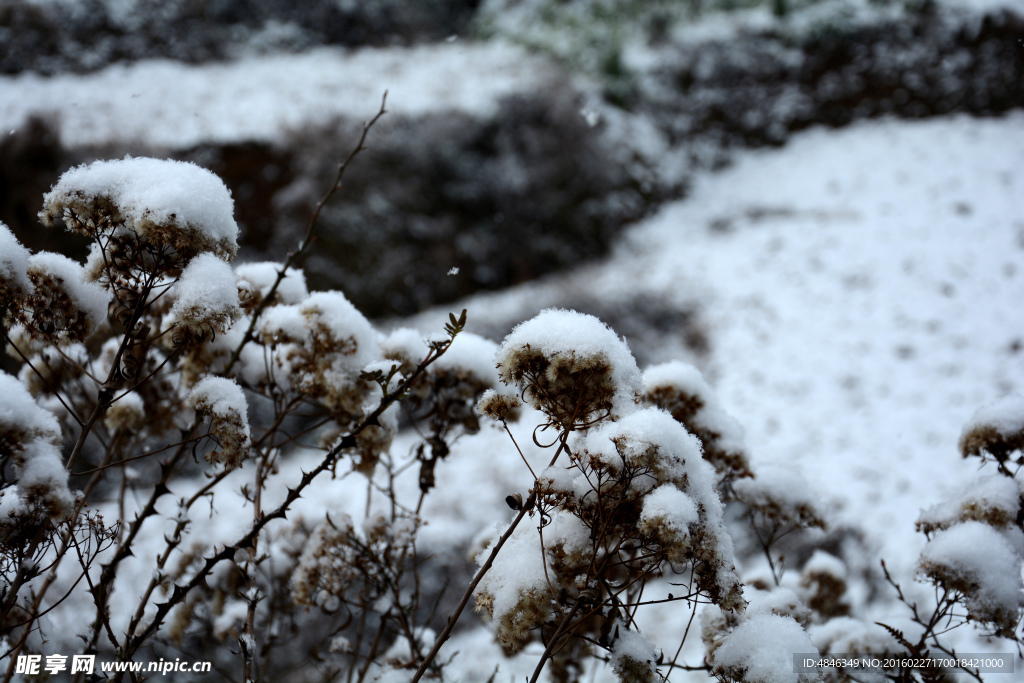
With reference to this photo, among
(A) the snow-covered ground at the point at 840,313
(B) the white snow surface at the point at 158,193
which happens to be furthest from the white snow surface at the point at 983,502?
(A) the snow-covered ground at the point at 840,313

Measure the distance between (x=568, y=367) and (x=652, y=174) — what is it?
1296 centimetres

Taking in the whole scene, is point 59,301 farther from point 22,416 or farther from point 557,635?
point 557,635

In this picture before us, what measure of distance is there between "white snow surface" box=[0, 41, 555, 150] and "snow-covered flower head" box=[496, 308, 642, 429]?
29.3 feet

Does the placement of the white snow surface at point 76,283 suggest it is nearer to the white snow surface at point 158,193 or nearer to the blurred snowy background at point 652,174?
the white snow surface at point 158,193

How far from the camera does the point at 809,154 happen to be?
1297 centimetres

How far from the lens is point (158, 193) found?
1196 mm

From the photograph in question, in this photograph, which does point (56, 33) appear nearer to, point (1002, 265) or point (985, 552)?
point (985, 552)

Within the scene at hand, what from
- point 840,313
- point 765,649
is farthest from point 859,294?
point 765,649

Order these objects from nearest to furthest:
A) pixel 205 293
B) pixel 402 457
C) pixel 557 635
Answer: pixel 557 635 < pixel 205 293 < pixel 402 457

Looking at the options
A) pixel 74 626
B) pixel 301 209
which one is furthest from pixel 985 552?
pixel 301 209

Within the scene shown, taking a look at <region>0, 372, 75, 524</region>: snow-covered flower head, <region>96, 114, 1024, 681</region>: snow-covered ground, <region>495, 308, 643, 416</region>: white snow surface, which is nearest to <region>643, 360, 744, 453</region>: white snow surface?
<region>495, 308, 643, 416</region>: white snow surface

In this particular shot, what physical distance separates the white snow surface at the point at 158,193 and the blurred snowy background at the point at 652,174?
349 centimetres

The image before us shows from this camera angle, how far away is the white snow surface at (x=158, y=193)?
3.86 feet

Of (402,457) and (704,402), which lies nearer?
(402,457)
